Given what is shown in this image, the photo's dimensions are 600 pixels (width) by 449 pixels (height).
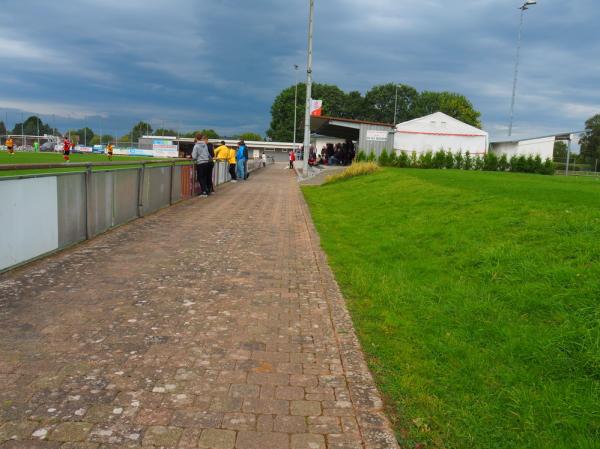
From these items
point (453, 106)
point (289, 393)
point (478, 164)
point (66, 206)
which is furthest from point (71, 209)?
point (453, 106)

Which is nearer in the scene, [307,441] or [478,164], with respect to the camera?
[307,441]

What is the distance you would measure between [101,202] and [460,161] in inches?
855

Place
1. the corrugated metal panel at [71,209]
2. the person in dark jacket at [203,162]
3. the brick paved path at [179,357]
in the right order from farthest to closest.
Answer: the person in dark jacket at [203,162] → the corrugated metal panel at [71,209] → the brick paved path at [179,357]

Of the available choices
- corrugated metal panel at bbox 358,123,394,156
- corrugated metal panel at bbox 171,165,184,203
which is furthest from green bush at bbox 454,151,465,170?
corrugated metal panel at bbox 171,165,184,203

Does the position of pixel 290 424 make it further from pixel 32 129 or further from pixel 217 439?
pixel 32 129

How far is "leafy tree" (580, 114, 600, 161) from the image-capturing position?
74.8 m

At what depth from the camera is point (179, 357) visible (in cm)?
388

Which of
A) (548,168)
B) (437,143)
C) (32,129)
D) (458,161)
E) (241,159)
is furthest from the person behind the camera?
(32,129)

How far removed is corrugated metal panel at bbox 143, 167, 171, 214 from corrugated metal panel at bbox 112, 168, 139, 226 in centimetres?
65

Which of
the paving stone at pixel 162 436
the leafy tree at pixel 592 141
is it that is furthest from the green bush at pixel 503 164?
the leafy tree at pixel 592 141

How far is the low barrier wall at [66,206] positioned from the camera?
Result: 5926 millimetres

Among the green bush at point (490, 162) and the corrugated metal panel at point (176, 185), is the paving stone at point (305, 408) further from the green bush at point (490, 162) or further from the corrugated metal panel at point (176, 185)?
the green bush at point (490, 162)

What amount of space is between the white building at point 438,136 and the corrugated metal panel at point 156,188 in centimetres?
2613

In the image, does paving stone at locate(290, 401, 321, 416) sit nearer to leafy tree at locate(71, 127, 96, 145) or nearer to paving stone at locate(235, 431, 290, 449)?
paving stone at locate(235, 431, 290, 449)
